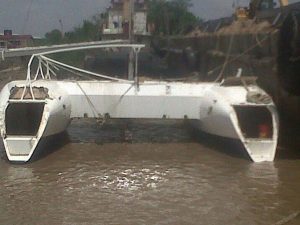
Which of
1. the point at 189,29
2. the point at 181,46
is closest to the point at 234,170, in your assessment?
the point at 181,46

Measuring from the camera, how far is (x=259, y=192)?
6484mm

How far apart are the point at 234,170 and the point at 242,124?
144 centimetres

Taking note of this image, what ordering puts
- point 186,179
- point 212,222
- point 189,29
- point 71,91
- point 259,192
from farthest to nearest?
point 189,29, point 71,91, point 186,179, point 259,192, point 212,222

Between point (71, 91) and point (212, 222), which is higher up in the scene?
point (71, 91)

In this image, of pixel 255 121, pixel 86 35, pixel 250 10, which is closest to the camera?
pixel 255 121

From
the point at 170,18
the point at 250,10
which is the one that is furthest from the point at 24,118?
the point at 170,18

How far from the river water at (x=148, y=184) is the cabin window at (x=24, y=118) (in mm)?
392

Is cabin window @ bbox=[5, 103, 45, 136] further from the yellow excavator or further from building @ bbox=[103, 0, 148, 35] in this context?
building @ bbox=[103, 0, 148, 35]

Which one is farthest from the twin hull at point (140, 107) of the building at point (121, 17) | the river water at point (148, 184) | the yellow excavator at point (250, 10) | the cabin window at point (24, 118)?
the building at point (121, 17)

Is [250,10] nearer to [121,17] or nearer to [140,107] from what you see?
[140,107]

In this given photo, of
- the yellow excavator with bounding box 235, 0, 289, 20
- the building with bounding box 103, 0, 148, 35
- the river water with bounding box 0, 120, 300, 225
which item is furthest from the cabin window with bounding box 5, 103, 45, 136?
the building with bounding box 103, 0, 148, 35

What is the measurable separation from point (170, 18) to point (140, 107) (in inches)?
954

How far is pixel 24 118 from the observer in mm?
9102

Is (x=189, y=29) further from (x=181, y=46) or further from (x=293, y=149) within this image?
(x=293, y=149)
